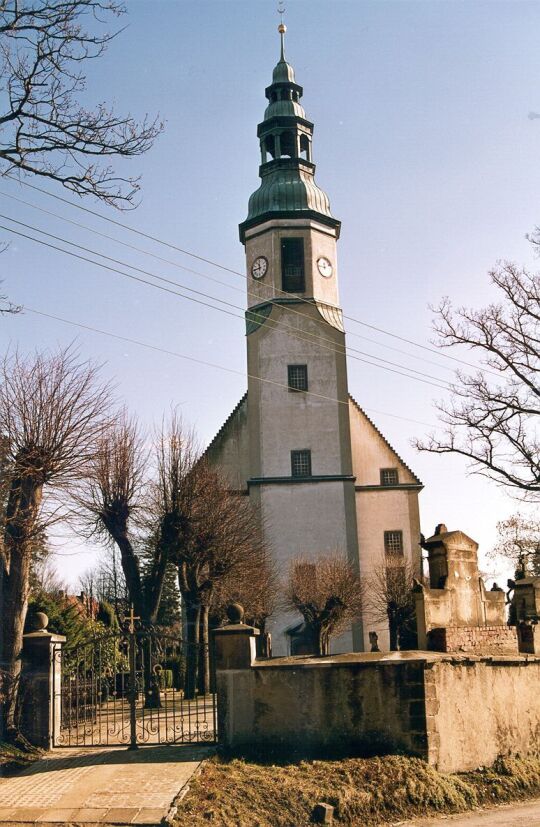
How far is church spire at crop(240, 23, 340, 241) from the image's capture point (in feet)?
143

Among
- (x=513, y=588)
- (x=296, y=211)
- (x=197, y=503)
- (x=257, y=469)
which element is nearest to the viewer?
(x=513, y=588)

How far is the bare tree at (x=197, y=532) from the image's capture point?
950 inches

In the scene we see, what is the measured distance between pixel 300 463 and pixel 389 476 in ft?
15.4

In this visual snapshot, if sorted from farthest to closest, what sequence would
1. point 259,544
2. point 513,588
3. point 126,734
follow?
point 259,544 < point 513,588 < point 126,734

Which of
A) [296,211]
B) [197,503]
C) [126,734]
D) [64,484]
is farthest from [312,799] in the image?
[296,211]

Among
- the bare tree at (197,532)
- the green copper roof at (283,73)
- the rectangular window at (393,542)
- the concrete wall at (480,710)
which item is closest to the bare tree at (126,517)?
the bare tree at (197,532)

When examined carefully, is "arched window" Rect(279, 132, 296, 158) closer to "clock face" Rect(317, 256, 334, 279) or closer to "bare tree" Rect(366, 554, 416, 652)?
"clock face" Rect(317, 256, 334, 279)

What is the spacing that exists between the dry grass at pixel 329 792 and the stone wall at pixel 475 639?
2854 mm

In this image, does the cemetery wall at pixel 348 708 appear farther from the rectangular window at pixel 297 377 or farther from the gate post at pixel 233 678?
the rectangular window at pixel 297 377

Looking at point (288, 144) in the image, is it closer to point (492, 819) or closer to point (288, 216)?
point (288, 216)

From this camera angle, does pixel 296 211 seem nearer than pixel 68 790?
No

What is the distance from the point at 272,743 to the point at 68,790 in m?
3.10

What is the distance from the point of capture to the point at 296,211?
141 feet

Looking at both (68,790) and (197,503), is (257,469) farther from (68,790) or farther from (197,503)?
(68,790)
